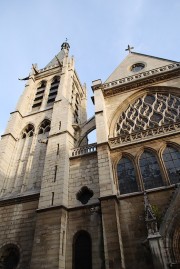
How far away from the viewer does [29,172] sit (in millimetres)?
12719

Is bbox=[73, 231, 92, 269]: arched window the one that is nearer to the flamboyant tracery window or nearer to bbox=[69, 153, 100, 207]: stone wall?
bbox=[69, 153, 100, 207]: stone wall

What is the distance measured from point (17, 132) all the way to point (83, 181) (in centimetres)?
674

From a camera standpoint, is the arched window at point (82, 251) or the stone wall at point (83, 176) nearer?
the arched window at point (82, 251)

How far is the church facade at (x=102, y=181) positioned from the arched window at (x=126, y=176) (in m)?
0.04

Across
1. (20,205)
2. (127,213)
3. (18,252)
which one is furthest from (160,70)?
(18,252)

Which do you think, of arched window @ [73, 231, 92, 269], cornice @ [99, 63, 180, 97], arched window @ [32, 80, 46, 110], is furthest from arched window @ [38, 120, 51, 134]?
arched window @ [73, 231, 92, 269]

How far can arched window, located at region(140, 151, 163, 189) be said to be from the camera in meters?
9.52

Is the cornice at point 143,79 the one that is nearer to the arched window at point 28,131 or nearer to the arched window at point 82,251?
the arched window at point 28,131

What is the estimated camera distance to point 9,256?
946 centimetres

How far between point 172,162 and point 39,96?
479 inches

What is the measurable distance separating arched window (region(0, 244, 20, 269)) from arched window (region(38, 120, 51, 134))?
279 inches

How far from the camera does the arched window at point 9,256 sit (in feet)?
30.1

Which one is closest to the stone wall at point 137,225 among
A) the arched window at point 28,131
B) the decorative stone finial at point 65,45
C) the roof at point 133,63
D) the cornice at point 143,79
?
the cornice at point 143,79

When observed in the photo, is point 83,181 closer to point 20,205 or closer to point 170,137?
point 20,205
